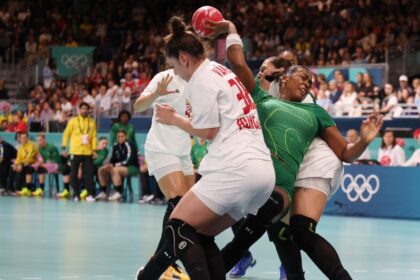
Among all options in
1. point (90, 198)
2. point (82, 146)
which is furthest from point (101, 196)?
point (82, 146)

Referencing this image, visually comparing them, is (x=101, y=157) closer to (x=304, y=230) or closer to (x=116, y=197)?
(x=116, y=197)

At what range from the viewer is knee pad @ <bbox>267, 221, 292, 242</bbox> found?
7508 millimetres

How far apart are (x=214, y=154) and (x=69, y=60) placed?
90.6 feet

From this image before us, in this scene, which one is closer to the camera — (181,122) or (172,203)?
(181,122)


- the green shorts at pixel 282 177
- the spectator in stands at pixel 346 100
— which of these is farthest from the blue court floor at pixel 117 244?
the spectator in stands at pixel 346 100

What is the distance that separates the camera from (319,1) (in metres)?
31.3

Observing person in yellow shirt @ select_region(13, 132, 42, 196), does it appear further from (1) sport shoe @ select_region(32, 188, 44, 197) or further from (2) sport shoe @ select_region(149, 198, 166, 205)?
(2) sport shoe @ select_region(149, 198, 166, 205)

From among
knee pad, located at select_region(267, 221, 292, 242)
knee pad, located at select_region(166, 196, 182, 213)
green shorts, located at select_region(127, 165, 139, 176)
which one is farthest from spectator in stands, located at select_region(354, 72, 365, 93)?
knee pad, located at select_region(267, 221, 292, 242)

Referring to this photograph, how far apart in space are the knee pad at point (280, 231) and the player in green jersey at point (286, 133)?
0.19 m

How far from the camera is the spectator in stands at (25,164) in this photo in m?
23.8

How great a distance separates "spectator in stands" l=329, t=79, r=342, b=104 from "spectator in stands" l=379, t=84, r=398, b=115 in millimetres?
1129

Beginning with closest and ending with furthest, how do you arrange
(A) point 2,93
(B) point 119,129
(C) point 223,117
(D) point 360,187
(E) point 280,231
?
1. (C) point 223,117
2. (E) point 280,231
3. (D) point 360,187
4. (B) point 119,129
5. (A) point 2,93

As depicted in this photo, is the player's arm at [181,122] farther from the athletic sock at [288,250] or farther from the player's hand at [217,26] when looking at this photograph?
the athletic sock at [288,250]

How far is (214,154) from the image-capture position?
6270 mm
